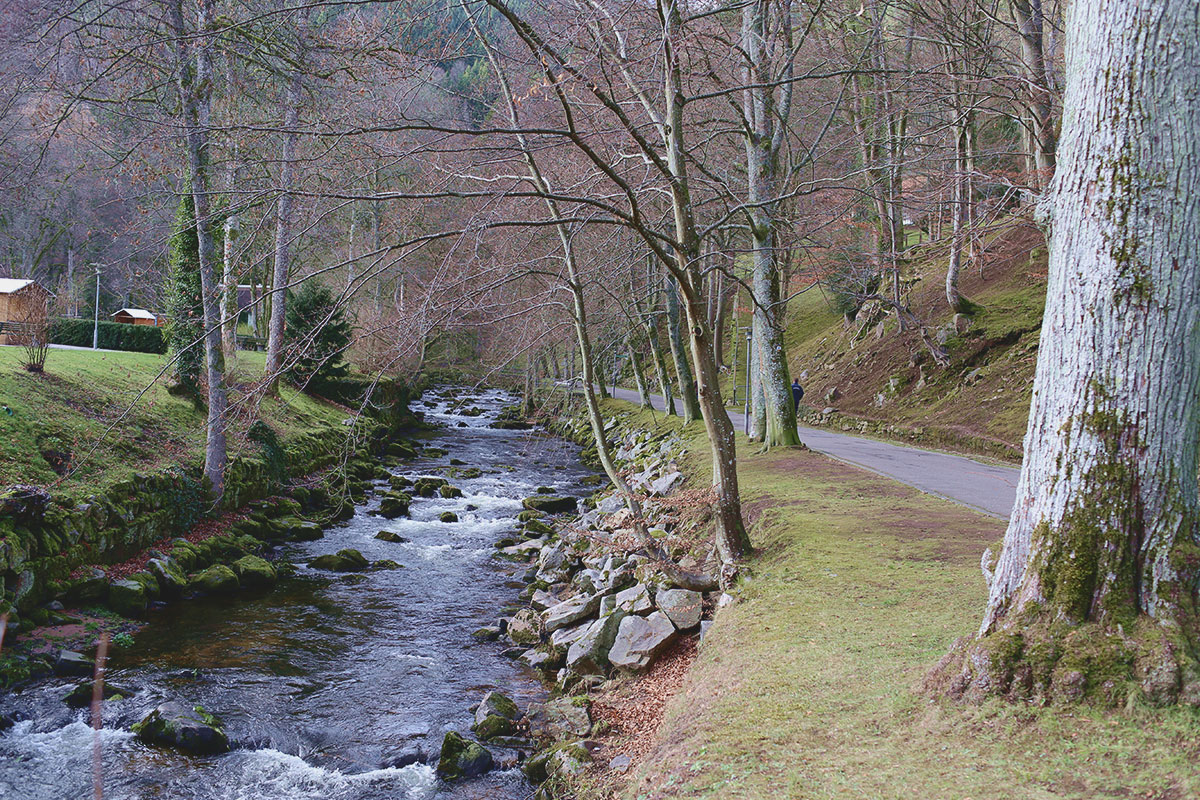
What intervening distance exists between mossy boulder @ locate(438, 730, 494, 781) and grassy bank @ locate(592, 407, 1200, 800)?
1698mm

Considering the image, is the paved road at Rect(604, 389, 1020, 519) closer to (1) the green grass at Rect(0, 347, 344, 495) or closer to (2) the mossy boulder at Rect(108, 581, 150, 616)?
(1) the green grass at Rect(0, 347, 344, 495)

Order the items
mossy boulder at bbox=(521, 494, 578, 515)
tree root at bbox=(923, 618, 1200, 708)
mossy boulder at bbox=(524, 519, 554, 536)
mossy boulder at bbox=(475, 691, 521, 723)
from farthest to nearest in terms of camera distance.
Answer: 1. mossy boulder at bbox=(521, 494, 578, 515)
2. mossy boulder at bbox=(524, 519, 554, 536)
3. mossy boulder at bbox=(475, 691, 521, 723)
4. tree root at bbox=(923, 618, 1200, 708)

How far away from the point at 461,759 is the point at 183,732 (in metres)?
2.58

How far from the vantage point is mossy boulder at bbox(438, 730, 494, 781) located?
6.48m

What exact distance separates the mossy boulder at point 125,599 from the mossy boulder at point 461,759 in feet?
18.1

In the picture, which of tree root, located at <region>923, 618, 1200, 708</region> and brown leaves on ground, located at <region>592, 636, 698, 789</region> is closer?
tree root, located at <region>923, 618, 1200, 708</region>

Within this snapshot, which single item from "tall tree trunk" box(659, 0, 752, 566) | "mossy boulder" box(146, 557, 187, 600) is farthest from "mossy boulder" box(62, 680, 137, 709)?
"tall tree trunk" box(659, 0, 752, 566)

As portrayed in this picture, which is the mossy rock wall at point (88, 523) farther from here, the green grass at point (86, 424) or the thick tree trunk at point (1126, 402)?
the thick tree trunk at point (1126, 402)

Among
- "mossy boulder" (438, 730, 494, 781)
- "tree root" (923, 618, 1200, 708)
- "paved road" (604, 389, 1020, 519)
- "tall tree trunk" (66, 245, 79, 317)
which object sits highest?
"tall tree trunk" (66, 245, 79, 317)

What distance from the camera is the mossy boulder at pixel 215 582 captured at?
435 inches

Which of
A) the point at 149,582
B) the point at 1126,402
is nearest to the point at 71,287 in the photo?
the point at 149,582

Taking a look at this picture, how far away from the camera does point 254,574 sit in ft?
37.8

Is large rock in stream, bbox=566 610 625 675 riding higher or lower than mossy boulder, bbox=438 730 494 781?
higher

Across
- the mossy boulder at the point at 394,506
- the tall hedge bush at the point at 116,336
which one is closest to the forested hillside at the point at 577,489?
the mossy boulder at the point at 394,506
